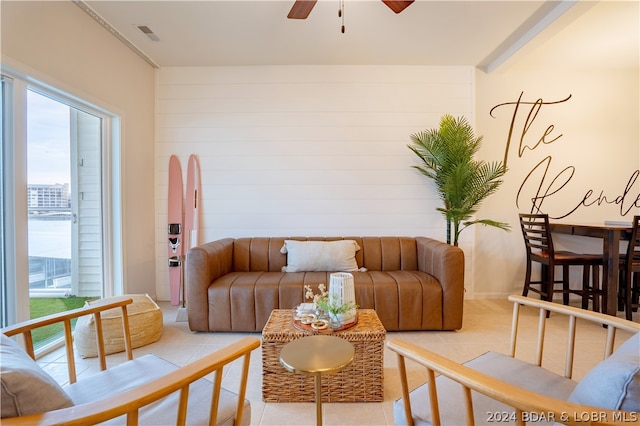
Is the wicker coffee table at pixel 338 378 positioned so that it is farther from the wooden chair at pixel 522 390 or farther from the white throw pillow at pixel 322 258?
the white throw pillow at pixel 322 258

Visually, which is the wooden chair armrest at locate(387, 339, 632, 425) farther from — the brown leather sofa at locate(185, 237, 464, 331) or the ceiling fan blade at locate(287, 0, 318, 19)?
the ceiling fan blade at locate(287, 0, 318, 19)

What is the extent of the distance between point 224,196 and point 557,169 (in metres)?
3.95

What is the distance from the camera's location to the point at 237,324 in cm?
245

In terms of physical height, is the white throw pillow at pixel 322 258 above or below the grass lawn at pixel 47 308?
above

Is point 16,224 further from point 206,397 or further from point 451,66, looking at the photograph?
point 451,66

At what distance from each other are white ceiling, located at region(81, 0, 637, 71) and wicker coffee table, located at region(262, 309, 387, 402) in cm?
247

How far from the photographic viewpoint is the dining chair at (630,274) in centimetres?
247

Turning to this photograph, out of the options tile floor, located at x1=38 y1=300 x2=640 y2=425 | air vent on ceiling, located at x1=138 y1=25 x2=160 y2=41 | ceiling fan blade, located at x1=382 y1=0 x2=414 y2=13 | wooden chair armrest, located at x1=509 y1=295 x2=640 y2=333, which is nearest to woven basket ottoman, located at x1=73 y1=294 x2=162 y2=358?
tile floor, located at x1=38 y1=300 x2=640 y2=425

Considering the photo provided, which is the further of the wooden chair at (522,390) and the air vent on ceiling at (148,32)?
the air vent on ceiling at (148,32)

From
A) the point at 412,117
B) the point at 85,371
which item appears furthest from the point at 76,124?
the point at 412,117

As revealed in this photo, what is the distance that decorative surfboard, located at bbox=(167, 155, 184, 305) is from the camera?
3.21 meters

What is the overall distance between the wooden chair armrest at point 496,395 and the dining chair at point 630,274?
8.96 ft

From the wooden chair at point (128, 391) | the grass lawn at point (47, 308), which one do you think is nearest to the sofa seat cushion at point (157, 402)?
the wooden chair at point (128, 391)

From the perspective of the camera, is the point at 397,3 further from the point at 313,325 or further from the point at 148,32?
the point at 148,32
